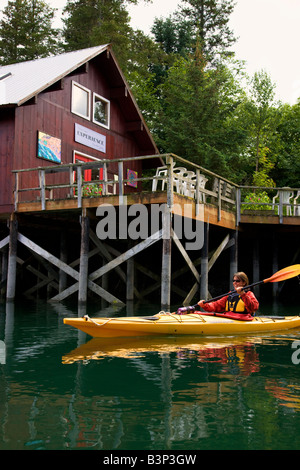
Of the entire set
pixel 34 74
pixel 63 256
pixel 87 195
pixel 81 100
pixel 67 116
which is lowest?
pixel 63 256

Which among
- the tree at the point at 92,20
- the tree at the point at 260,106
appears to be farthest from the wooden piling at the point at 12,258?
the tree at the point at 92,20

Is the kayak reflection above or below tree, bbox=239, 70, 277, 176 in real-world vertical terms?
below

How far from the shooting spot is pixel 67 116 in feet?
55.8

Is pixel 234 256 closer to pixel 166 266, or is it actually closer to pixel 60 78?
pixel 166 266

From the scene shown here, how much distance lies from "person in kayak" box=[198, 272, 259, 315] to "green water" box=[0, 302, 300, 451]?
59 centimetres

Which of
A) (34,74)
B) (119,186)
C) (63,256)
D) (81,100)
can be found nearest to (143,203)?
(119,186)

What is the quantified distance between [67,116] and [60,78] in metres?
1.84

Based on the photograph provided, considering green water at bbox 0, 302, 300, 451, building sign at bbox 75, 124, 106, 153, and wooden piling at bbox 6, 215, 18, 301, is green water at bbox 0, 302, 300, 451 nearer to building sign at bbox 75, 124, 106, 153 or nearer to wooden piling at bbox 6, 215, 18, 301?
wooden piling at bbox 6, 215, 18, 301

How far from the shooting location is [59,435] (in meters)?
4.23

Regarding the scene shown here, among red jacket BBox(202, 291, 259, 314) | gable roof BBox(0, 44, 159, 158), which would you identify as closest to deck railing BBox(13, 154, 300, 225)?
gable roof BBox(0, 44, 159, 158)

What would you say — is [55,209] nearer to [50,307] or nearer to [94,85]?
[50,307]

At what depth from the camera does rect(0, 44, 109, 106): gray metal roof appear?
14.8m

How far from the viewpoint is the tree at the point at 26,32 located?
117 ft

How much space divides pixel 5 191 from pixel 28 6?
1064 inches
